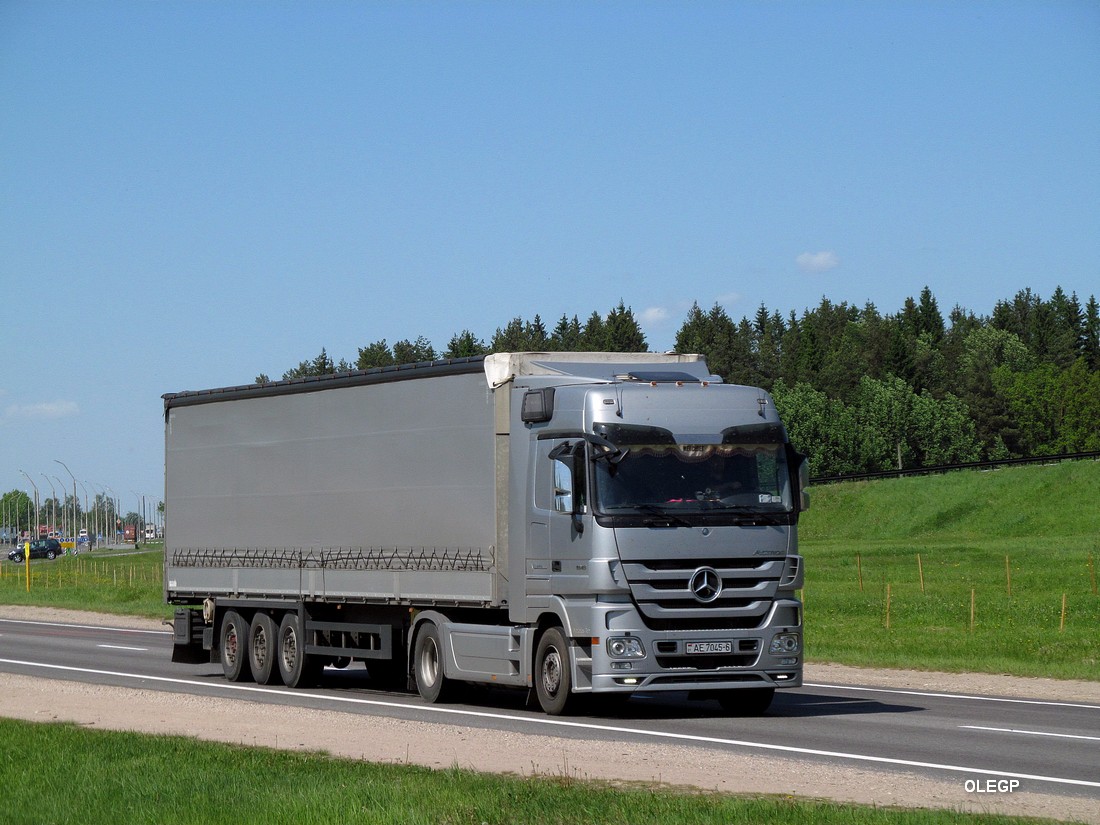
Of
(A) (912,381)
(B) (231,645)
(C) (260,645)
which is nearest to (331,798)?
(C) (260,645)

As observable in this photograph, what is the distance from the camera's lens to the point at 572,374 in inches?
768

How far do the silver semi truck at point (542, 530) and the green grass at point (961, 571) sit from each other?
9974mm

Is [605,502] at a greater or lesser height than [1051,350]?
lesser

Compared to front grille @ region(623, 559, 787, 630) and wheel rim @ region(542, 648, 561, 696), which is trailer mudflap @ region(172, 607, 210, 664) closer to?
wheel rim @ region(542, 648, 561, 696)

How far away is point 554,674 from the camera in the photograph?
61.5 feet

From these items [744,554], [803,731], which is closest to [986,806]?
[803,731]

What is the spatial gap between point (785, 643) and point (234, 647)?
10.2m

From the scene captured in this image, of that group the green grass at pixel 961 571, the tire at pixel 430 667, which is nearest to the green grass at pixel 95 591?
the green grass at pixel 961 571

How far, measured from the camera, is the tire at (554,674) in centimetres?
1838

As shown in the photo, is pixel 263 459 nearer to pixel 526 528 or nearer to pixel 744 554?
pixel 526 528

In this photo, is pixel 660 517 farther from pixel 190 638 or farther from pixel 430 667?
pixel 190 638

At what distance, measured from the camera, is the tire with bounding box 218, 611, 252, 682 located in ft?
82.0

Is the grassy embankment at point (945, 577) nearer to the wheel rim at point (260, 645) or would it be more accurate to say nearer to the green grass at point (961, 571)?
the green grass at point (961, 571)

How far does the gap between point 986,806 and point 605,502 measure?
294 inches
